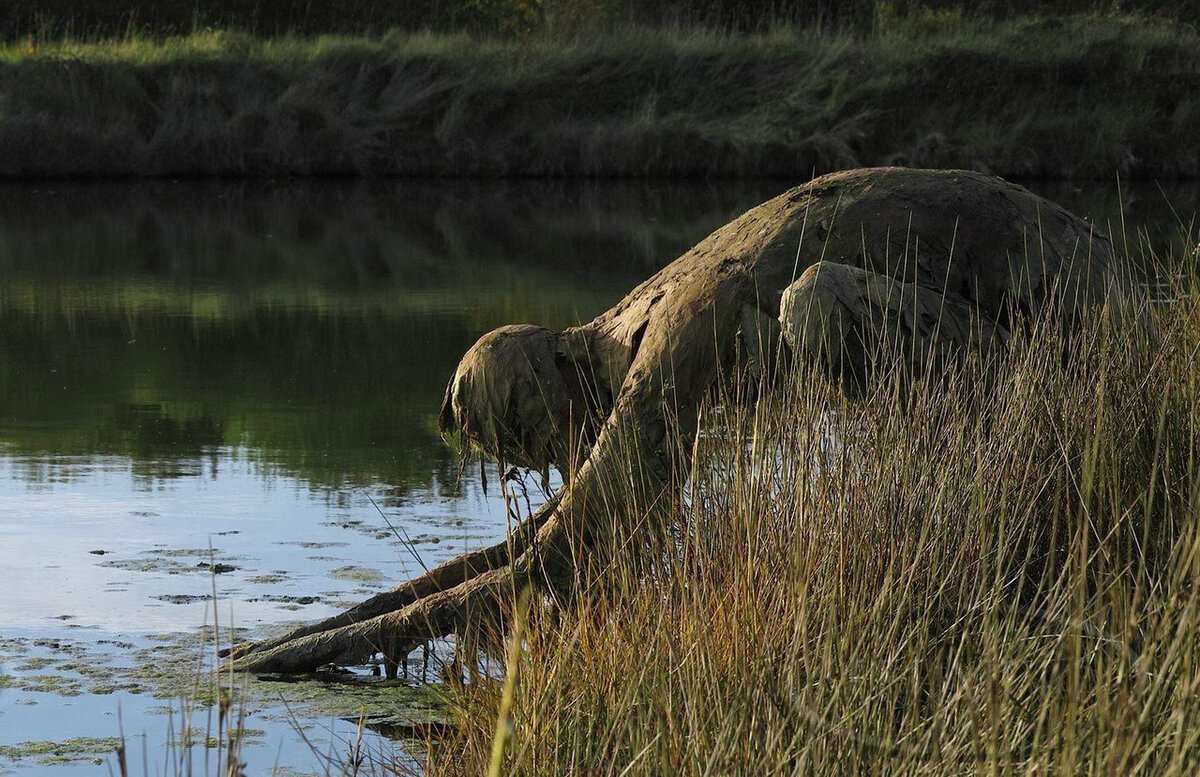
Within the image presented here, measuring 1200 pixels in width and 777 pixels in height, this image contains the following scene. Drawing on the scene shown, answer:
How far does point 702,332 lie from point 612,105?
21.1 metres

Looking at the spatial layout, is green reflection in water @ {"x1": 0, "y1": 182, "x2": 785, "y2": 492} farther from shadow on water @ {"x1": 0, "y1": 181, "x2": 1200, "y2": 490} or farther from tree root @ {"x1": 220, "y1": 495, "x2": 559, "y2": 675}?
tree root @ {"x1": 220, "y1": 495, "x2": 559, "y2": 675}

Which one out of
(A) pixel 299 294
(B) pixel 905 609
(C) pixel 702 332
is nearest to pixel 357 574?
(C) pixel 702 332

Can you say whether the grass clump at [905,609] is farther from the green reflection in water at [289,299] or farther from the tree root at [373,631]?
the green reflection in water at [289,299]

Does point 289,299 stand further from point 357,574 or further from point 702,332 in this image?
point 702,332

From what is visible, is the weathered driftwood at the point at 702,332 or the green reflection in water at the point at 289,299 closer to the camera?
the weathered driftwood at the point at 702,332

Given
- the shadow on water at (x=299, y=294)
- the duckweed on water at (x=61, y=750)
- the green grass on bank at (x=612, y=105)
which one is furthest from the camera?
the green grass on bank at (x=612, y=105)

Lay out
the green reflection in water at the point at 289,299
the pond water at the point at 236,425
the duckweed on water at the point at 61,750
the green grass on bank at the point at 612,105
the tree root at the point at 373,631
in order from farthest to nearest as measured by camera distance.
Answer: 1. the green grass on bank at the point at 612,105
2. the green reflection in water at the point at 289,299
3. the tree root at the point at 373,631
4. the pond water at the point at 236,425
5. the duckweed on water at the point at 61,750

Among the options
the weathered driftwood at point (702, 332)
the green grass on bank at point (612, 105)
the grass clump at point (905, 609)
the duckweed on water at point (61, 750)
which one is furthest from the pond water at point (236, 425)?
the green grass on bank at point (612, 105)

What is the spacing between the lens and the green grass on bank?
24.2 m

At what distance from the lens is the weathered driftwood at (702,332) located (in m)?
5.11

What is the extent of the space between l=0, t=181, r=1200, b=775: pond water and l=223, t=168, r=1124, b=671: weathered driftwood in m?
0.25

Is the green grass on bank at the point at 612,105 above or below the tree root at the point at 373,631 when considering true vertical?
above

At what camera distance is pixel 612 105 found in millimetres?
26109

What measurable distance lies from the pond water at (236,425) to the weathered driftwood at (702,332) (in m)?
0.25
